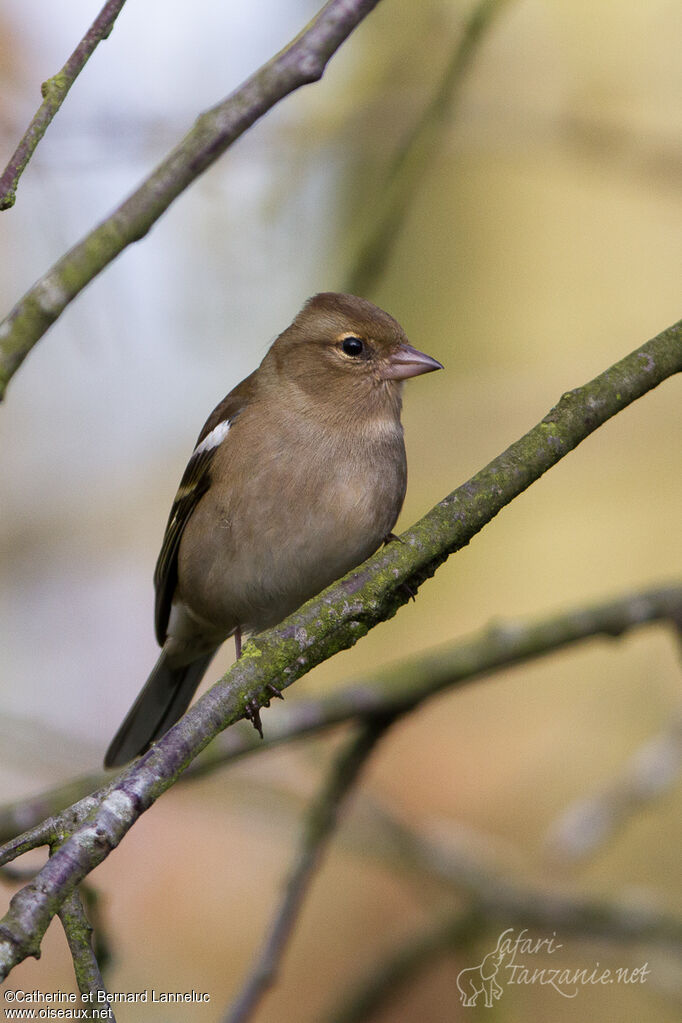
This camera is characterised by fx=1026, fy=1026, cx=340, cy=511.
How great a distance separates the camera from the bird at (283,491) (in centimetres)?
417

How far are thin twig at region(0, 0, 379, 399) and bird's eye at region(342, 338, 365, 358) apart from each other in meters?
2.14

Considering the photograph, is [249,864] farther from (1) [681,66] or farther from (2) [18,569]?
(1) [681,66]

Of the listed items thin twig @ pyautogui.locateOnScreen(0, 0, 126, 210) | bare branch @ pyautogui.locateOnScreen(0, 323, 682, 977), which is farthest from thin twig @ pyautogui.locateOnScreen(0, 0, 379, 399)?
bare branch @ pyautogui.locateOnScreen(0, 323, 682, 977)

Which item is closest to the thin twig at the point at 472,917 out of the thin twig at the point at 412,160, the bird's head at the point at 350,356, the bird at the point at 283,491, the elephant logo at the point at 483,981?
the elephant logo at the point at 483,981

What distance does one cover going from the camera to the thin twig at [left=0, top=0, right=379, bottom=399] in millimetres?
2555

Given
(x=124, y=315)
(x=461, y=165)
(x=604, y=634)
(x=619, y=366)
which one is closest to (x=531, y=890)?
(x=604, y=634)

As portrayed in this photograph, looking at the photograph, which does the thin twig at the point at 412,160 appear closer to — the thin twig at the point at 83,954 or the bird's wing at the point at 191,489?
the bird's wing at the point at 191,489

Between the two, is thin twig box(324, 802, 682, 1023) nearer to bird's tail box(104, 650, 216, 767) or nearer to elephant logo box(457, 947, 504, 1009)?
elephant logo box(457, 947, 504, 1009)

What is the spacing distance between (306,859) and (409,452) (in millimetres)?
2853

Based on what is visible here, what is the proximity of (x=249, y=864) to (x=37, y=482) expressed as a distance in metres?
3.16

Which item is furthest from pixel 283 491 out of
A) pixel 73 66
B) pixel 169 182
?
pixel 73 66

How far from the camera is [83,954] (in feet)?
5.97

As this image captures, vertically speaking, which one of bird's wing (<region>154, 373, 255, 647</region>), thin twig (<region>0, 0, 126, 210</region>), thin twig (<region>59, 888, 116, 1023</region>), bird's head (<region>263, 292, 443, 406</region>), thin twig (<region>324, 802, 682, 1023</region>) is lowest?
thin twig (<region>59, 888, 116, 1023</region>)

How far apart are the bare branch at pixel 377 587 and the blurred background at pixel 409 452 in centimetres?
179
